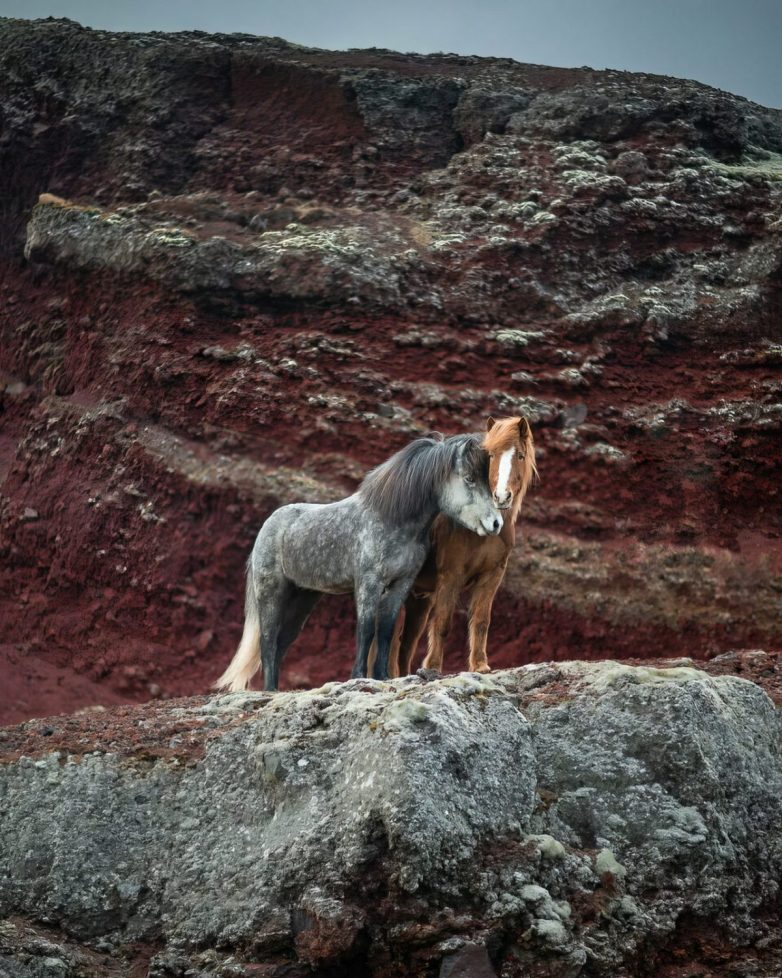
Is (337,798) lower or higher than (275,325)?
lower

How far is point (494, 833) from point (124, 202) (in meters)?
13.4

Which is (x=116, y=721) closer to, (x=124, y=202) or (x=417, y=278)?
(x=417, y=278)

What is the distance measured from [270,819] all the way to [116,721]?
2.43 metres

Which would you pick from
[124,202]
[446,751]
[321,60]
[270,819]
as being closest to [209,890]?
[270,819]

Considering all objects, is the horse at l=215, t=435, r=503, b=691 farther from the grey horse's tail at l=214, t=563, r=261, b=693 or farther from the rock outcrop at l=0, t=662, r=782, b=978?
the rock outcrop at l=0, t=662, r=782, b=978

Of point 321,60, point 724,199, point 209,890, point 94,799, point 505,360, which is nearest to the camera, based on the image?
point 209,890

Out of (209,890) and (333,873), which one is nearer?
(333,873)

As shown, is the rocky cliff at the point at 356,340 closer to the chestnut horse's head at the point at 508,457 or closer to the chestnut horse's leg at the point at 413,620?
the chestnut horse's leg at the point at 413,620

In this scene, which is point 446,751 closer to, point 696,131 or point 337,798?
point 337,798

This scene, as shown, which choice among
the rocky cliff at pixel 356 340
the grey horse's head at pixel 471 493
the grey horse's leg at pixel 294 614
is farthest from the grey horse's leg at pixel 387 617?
the rocky cliff at pixel 356 340

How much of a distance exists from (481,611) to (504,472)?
1.37 metres

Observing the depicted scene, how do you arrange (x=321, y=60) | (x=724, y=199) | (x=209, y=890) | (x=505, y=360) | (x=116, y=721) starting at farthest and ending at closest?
1. (x=321, y=60)
2. (x=724, y=199)
3. (x=505, y=360)
4. (x=116, y=721)
5. (x=209, y=890)

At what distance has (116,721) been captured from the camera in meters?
8.45

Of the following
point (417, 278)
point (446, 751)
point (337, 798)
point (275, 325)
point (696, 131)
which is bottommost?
point (337, 798)
